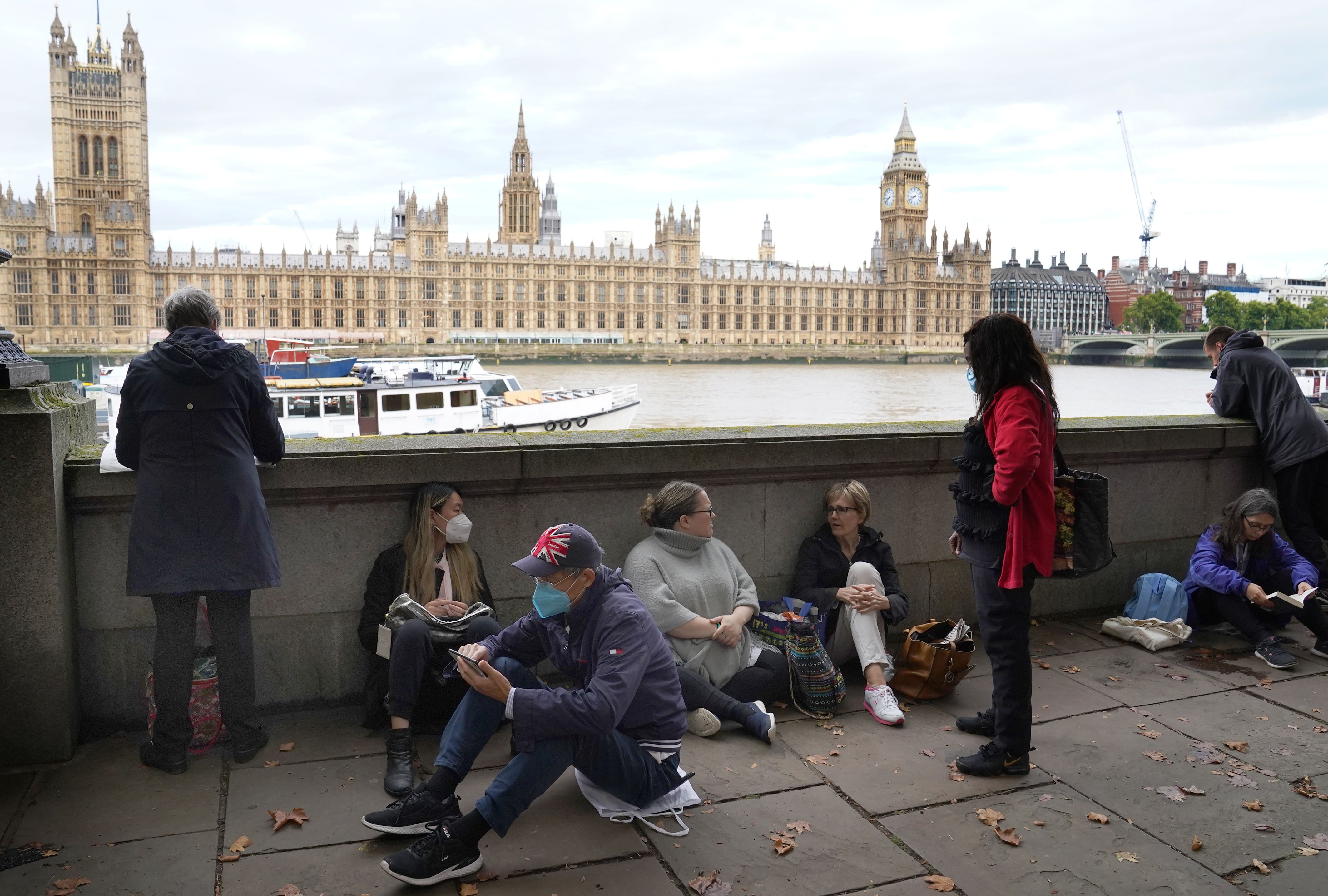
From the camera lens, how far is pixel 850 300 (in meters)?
92.4

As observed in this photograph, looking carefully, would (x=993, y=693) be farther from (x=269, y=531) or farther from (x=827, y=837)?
(x=269, y=531)

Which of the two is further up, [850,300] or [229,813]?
[850,300]

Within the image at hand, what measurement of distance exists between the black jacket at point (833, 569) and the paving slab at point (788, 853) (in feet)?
3.30

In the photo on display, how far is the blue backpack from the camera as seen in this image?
173 inches

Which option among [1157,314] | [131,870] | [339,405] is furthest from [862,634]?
[1157,314]

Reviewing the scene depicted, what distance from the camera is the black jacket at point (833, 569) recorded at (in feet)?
12.2

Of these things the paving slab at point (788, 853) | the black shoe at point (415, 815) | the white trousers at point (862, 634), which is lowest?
the paving slab at point (788, 853)

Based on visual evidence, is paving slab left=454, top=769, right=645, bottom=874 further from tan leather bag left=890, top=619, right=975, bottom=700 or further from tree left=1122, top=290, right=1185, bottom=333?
tree left=1122, top=290, right=1185, bottom=333

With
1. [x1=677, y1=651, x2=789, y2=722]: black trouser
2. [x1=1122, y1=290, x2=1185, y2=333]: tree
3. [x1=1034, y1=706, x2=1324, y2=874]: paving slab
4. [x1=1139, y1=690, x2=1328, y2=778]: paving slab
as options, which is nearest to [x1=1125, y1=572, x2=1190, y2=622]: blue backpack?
[x1=1139, y1=690, x2=1328, y2=778]: paving slab

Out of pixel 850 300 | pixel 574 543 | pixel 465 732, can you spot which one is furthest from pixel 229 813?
pixel 850 300

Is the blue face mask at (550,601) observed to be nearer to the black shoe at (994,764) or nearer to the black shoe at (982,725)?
the black shoe at (994,764)

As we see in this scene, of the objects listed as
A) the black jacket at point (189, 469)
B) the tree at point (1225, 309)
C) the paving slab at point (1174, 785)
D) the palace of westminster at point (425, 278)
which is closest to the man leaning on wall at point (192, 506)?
the black jacket at point (189, 469)

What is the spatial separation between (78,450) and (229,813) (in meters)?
1.29

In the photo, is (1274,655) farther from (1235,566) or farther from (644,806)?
(644,806)
